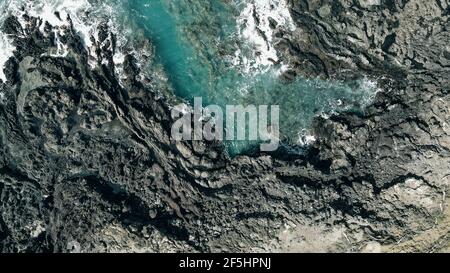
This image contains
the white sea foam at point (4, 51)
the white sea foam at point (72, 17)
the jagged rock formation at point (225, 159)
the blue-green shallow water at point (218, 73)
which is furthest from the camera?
the white sea foam at point (4, 51)

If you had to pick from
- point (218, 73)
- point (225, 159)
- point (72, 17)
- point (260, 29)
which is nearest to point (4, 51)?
point (72, 17)

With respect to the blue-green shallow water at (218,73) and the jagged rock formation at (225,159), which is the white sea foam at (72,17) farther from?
the blue-green shallow water at (218,73)

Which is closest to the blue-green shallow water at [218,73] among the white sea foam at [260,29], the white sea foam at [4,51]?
the white sea foam at [260,29]

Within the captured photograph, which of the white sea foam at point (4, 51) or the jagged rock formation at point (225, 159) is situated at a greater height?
the white sea foam at point (4, 51)

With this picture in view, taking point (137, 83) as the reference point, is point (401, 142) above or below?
below

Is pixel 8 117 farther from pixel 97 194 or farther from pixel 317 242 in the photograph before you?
pixel 317 242

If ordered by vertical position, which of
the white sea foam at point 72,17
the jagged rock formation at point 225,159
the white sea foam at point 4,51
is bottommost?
the jagged rock formation at point 225,159

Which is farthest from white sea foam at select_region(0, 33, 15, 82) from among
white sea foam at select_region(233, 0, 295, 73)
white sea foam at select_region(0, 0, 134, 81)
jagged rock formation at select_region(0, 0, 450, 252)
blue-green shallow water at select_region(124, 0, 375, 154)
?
white sea foam at select_region(233, 0, 295, 73)
